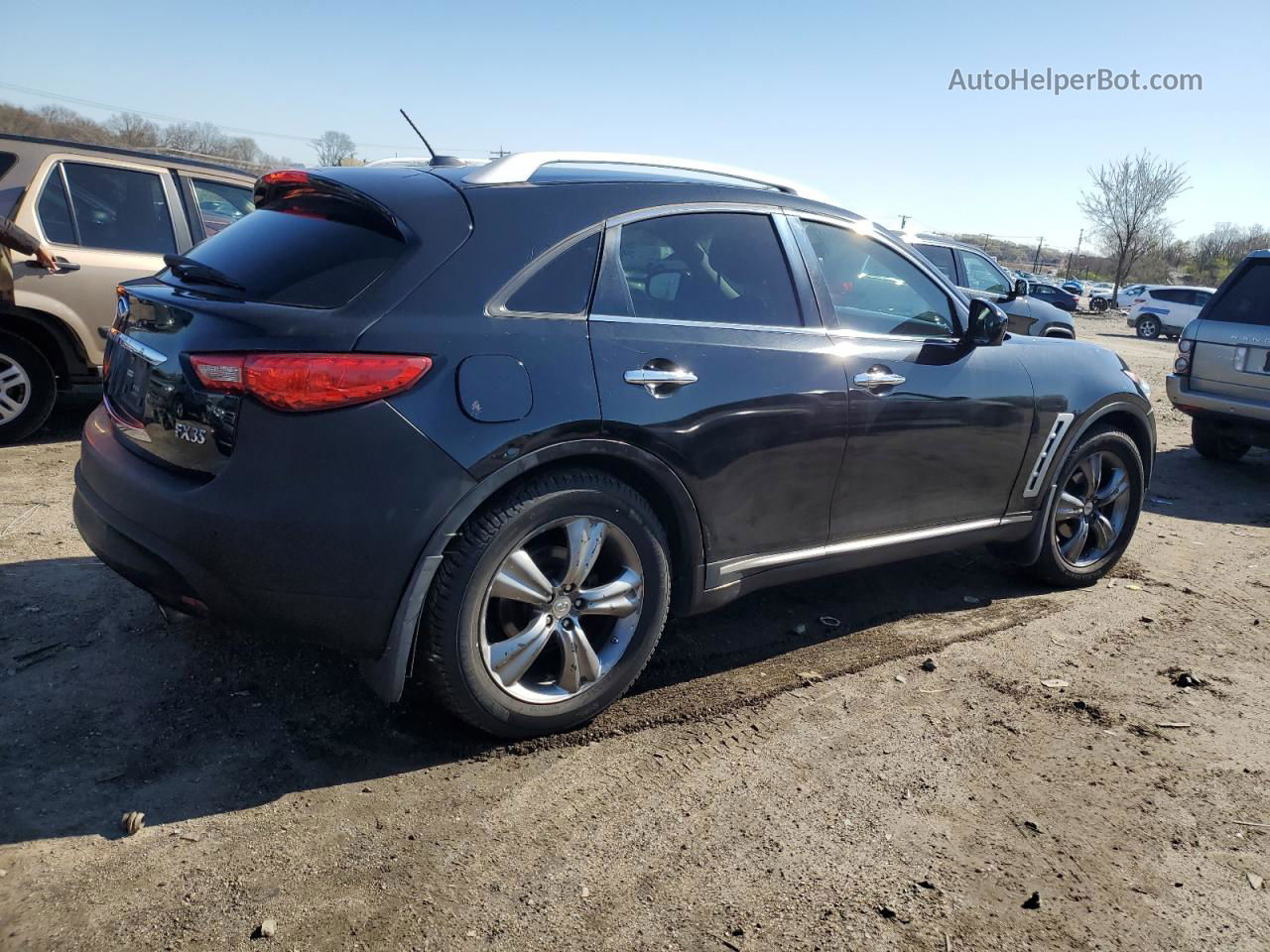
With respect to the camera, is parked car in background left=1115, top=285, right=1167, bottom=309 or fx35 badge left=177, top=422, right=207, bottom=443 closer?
fx35 badge left=177, top=422, right=207, bottom=443

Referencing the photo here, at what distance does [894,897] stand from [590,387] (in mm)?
1642

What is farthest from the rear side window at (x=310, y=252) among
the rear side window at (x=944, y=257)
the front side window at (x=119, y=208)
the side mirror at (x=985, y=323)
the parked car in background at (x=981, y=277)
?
the rear side window at (x=944, y=257)

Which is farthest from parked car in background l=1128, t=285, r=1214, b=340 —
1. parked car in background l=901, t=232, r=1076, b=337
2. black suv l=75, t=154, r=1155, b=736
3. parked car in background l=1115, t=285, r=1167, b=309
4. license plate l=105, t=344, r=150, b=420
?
license plate l=105, t=344, r=150, b=420

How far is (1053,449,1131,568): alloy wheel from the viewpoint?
4.77 m

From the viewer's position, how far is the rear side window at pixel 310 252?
2764 mm

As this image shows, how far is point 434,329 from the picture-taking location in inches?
106

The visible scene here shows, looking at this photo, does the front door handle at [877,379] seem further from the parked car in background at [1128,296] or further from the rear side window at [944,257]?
the parked car in background at [1128,296]

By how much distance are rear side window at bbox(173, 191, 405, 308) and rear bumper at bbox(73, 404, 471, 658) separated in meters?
0.41

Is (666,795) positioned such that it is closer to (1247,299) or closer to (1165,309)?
(1247,299)

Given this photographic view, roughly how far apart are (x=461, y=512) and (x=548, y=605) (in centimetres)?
45

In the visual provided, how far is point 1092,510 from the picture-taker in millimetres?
4871

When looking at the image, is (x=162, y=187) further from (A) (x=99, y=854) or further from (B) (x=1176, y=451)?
(B) (x=1176, y=451)

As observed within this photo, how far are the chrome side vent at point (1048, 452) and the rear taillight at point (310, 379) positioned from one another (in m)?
3.12

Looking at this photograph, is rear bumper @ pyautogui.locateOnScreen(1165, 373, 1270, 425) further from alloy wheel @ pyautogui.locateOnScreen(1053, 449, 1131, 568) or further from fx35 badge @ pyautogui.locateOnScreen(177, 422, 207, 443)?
fx35 badge @ pyautogui.locateOnScreen(177, 422, 207, 443)
